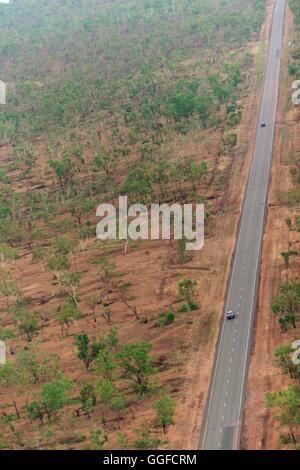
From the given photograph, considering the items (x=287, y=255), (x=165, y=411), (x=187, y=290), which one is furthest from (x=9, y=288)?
(x=165, y=411)

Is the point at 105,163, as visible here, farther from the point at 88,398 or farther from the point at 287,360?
the point at 287,360

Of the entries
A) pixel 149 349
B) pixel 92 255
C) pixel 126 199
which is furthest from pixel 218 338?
pixel 126 199

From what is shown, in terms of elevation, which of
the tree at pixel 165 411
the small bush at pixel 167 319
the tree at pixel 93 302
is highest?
the tree at pixel 165 411

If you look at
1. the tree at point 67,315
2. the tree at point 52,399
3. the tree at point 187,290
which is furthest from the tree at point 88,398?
the tree at point 187,290

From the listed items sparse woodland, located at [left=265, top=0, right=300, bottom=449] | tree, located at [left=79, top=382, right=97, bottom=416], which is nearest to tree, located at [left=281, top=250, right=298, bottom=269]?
sparse woodland, located at [left=265, top=0, right=300, bottom=449]

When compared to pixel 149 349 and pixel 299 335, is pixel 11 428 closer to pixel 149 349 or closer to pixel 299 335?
pixel 149 349

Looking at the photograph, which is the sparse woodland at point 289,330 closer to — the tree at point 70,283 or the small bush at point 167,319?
the small bush at point 167,319
